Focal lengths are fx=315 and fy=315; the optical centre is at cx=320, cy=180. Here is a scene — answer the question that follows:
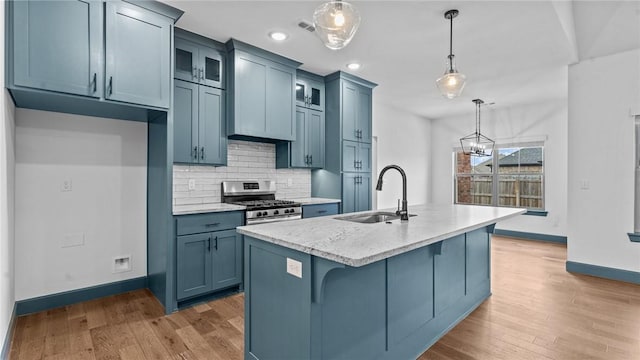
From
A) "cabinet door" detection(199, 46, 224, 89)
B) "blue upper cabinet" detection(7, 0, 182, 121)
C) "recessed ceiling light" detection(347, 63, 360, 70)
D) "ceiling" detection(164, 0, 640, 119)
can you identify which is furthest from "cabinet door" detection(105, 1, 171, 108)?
"recessed ceiling light" detection(347, 63, 360, 70)

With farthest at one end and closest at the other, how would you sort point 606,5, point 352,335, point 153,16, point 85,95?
1. point 606,5
2. point 153,16
3. point 85,95
4. point 352,335

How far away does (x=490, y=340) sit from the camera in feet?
7.73

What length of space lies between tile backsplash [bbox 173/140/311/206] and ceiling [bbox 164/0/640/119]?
1235 mm

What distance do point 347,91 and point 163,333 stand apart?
3.55m

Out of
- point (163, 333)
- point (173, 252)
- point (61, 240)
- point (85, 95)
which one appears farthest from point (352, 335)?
point (61, 240)

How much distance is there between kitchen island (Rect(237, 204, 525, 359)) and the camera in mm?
1507

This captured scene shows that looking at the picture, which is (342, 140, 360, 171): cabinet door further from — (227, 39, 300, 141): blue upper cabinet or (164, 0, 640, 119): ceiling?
(164, 0, 640, 119): ceiling

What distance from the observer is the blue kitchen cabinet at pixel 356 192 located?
441 cm

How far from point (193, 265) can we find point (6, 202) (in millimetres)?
1391

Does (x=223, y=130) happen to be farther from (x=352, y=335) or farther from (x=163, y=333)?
(x=352, y=335)

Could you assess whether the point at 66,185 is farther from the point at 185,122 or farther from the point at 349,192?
the point at 349,192

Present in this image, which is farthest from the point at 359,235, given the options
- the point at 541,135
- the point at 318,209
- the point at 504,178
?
the point at 504,178

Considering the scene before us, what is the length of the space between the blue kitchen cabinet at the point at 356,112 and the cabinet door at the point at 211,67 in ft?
5.60

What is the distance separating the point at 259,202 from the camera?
366cm
